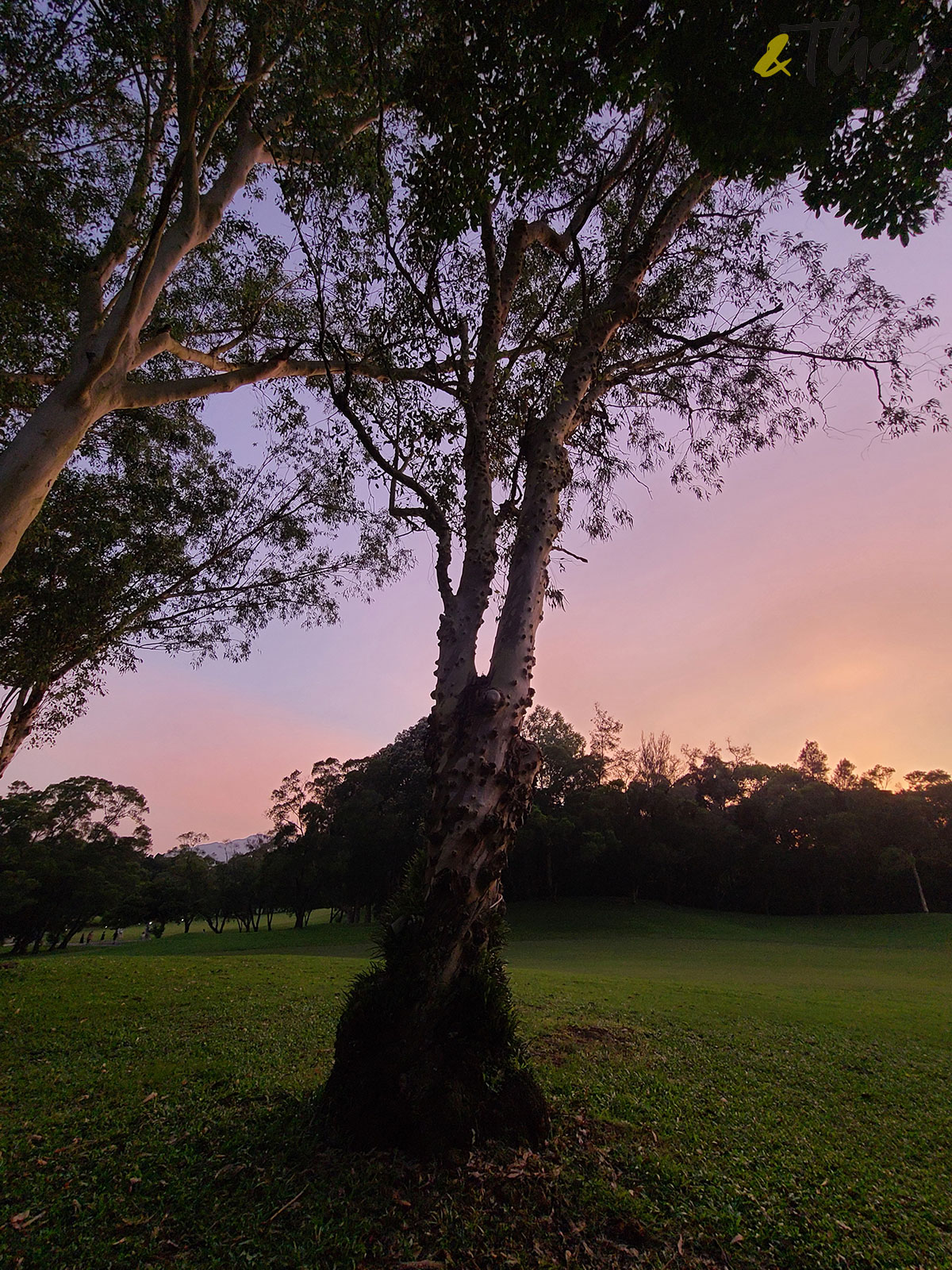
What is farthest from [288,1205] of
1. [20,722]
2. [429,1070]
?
[20,722]

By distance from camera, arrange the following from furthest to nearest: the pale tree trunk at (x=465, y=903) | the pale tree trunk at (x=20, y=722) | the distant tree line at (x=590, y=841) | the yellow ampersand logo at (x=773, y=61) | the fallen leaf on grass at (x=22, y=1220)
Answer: the distant tree line at (x=590, y=841)
the pale tree trunk at (x=20, y=722)
the pale tree trunk at (x=465, y=903)
the yellow ampersand logo at (x=773, y=61)
the fallen leaf on grass at (x=22, y=1220)

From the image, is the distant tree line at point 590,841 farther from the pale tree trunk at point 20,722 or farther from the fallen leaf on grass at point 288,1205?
the fallen leaf on grass at point 288,1205

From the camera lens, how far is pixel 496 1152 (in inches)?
138

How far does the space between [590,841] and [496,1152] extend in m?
32.7

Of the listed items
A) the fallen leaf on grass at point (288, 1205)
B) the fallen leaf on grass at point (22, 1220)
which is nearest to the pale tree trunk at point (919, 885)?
the fallen leaf on grass at point (288, 1205)

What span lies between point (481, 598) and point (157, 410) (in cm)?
1036

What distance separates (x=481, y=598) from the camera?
5312 mm

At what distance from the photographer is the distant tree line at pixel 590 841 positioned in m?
33.2

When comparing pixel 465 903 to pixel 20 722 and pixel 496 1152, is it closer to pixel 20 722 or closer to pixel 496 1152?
pixel 496 1152

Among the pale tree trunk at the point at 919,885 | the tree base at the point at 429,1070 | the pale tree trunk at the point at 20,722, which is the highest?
the pale tree trunk at the point at 20,722

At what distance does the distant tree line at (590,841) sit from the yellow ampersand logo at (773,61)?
3054 cm

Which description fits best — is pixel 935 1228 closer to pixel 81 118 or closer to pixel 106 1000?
pixel 106 1000

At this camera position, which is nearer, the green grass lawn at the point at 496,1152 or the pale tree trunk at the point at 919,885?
the green grass lawn at the point at 496,1152

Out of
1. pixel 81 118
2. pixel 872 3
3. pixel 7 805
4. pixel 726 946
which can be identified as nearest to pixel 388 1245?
pixel 872 3
